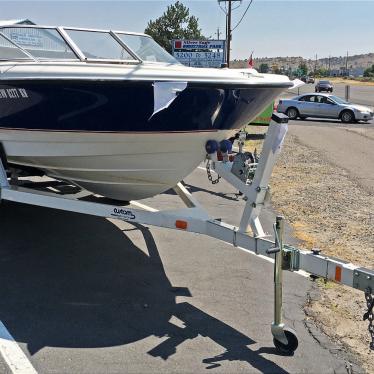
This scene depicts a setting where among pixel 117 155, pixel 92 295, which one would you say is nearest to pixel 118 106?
pixel 117 155

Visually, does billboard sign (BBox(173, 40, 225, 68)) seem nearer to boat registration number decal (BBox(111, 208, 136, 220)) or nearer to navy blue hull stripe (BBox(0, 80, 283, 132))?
navy blue hull stripe (BBox(0, 80, 283, 132))

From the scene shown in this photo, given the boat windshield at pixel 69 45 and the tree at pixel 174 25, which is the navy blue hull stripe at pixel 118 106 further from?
the tree at pixel 174 25

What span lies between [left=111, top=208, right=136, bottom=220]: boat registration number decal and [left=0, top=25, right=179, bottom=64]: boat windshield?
5.61 ft

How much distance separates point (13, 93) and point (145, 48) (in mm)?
1800

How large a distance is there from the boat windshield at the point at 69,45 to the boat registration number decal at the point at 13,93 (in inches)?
30.6

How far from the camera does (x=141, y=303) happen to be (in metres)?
4.22

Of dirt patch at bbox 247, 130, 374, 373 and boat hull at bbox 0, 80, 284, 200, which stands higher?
boat hull at bbox 0, 80, 284, 200

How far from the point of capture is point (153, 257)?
17.3ft

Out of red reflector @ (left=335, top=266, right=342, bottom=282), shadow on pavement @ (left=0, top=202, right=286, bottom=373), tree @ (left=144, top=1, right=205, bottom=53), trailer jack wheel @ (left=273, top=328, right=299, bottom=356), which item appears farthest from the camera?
tree @ (left=144, top=1, right=205, bottom=53)

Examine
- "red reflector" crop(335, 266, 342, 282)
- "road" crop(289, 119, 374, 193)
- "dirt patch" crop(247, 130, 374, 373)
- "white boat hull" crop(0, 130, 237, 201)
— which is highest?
"white boat hull" crop(0, 130, 237, 201)

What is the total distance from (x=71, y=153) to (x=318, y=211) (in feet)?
12.5

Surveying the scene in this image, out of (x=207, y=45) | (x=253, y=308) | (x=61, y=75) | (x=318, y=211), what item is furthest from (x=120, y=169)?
(x=207, y=45)

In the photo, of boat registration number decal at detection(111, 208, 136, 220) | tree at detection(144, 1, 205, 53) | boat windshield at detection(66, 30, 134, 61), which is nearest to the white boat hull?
boat registration number decal at detection(111, 208, 136, 220)

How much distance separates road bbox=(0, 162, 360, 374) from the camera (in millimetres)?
3387
